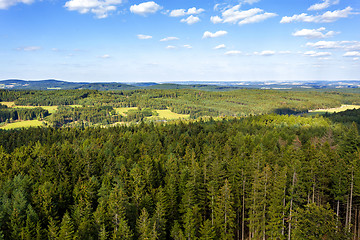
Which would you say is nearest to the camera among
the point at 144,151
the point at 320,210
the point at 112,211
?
the point at 320,210

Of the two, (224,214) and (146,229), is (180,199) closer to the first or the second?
(224,214)

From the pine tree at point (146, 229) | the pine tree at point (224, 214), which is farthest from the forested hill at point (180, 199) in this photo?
the pine tree at point (224, 214)

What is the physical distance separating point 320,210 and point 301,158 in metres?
24.0

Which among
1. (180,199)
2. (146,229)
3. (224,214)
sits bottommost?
(224,214)

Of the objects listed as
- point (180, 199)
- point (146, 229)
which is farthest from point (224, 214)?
point (146, 229)

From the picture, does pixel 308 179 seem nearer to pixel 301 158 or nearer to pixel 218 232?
pixel 301 158

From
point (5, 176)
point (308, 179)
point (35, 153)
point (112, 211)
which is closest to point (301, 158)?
point (308, 179)

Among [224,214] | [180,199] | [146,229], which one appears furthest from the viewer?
[180,199]

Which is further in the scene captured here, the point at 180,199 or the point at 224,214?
the point at 180,199

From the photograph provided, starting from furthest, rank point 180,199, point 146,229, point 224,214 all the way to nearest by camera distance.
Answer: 1. point 180,199
2. point 224,214
3. point 146,229

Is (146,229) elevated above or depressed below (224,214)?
above

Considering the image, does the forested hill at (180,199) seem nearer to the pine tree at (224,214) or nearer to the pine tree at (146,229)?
the pine tree at (146,229)

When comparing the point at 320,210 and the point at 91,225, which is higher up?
the point at 320,210

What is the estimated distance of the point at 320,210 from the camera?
26656mm
